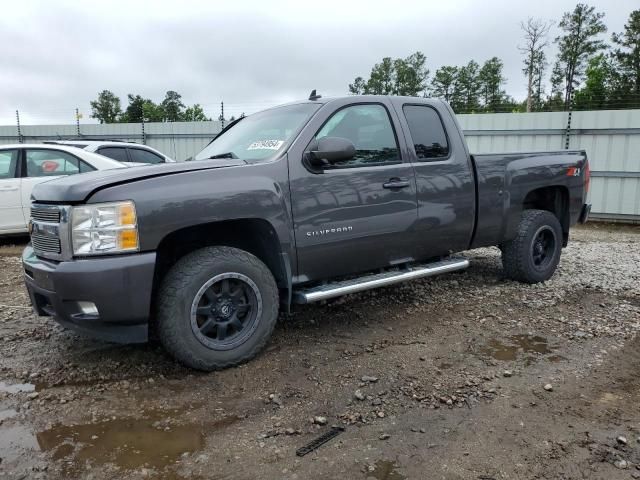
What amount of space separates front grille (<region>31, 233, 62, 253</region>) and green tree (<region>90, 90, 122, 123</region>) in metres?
61.3

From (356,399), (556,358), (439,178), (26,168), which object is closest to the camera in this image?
(356,399)

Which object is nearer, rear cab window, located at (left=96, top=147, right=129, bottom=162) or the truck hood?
the truck hood

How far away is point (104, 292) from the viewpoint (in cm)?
286

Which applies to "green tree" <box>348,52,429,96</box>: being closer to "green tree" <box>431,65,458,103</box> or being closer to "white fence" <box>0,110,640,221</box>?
"green tree" <box>431,65,458,103</box>

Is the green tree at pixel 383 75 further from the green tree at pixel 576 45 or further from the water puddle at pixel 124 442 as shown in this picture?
the water puddle at pixel 124 442

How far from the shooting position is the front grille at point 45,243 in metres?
3.03

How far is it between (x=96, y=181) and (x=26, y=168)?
538 cm

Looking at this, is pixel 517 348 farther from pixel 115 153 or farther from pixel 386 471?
pixel 115 153

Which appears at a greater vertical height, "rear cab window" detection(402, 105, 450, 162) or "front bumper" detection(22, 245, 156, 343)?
"rear cab window" detection(402, 105, 450, 162)

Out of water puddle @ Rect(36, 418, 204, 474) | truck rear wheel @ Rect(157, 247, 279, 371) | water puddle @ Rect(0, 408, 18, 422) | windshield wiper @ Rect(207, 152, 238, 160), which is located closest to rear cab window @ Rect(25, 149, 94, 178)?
windshield wiper @ Rect(207, 152, 238, 160)

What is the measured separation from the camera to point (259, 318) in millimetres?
3389

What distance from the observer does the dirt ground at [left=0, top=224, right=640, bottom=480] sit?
235cm

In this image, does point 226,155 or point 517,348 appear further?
point 226,155

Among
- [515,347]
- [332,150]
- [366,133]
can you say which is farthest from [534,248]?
[332,150]
